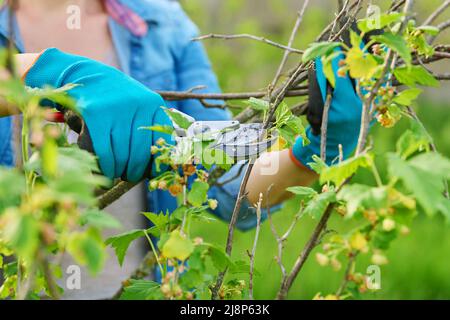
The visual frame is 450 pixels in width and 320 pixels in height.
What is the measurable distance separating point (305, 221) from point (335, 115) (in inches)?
85.6

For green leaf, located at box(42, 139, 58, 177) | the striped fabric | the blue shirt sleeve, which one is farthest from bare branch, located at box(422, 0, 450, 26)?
the striped fabric

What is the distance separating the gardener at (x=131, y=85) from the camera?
113 centimetres

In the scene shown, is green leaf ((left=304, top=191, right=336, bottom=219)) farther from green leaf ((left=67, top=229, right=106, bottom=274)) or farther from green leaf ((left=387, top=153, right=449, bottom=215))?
green leaf ((left=67, top=229, right=106, bottom=274))

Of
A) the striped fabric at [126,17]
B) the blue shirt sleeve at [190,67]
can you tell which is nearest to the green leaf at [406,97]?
the blue shirt sleeve at [190,67]

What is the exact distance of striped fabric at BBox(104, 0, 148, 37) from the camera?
1999 mm

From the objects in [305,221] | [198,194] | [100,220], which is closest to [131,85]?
[198,194]

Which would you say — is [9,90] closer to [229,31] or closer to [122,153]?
[122,153]

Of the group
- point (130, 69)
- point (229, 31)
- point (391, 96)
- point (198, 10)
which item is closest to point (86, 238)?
point (391, 96)

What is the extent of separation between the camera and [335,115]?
1410mm

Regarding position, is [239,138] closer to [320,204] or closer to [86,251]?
[320,204]

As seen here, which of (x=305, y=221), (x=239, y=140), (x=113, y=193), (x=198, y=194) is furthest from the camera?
(x=305, y=221)

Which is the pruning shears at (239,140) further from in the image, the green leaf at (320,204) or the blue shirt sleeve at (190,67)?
the blue shirt sleeve at (190,67)

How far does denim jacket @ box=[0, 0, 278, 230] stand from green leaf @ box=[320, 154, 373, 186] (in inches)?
40.5

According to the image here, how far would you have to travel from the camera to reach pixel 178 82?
2.07m
